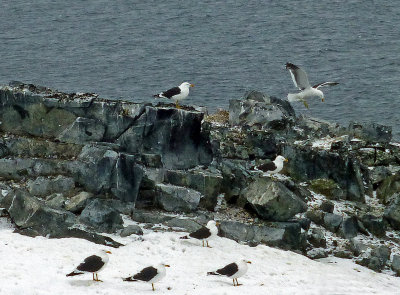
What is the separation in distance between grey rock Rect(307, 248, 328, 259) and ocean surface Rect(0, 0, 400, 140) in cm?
2195

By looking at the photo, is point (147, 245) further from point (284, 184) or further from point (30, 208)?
point (284, 184)

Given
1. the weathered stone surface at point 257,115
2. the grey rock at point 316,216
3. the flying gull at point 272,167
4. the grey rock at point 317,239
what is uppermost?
the flying gull at point 272,167

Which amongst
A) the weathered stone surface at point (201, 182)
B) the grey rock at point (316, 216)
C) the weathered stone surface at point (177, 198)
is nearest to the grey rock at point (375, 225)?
the grey rock at point (316, 216)

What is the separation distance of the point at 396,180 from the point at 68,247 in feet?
48.1

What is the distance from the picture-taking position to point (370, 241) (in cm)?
2684

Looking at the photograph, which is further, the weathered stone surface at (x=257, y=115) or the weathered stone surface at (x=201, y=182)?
the weathered stone surface at (x=257, y=115)

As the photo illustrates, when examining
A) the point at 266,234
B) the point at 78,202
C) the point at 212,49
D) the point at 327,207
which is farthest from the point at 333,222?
the point at 212,49

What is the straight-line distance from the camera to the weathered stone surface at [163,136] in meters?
28.3

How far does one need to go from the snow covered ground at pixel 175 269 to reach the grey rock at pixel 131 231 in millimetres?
204

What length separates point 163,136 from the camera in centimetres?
2836

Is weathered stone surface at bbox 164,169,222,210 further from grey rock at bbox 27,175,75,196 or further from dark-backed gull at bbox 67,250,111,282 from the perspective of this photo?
dark-backed gull at bbox 67,250,111,282

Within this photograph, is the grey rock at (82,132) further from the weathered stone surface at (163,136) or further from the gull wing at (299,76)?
the gull wing at (299,76)

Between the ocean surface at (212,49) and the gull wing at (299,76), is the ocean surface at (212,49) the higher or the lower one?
the lower one

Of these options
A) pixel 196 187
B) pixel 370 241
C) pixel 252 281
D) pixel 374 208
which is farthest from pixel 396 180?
pixel 252 281
